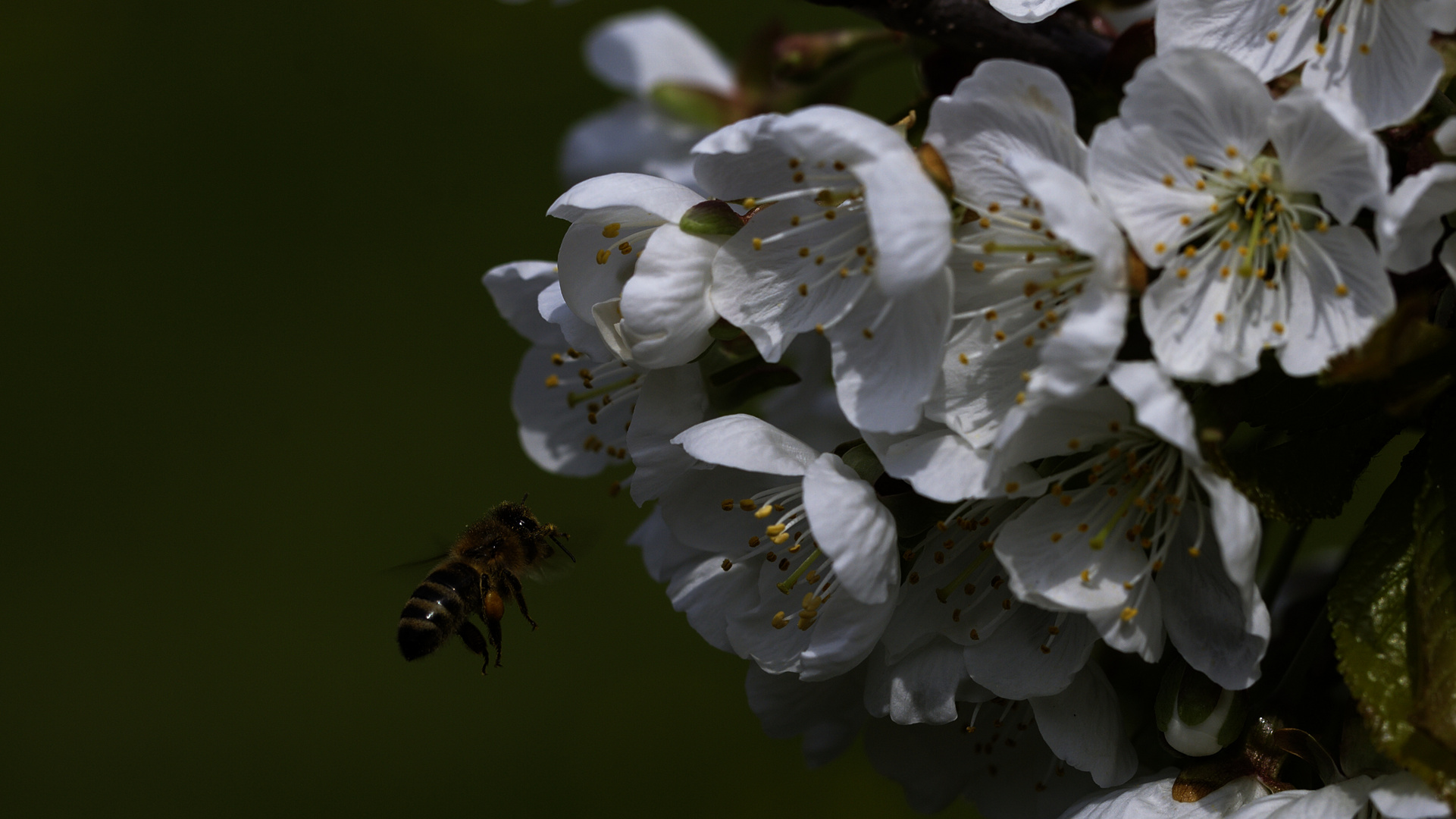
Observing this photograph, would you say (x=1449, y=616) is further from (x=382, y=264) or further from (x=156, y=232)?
(x=156, y=232)

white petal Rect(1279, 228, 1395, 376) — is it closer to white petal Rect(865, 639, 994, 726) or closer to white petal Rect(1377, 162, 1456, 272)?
white petal Rect(1377, 162, 1456, 272)


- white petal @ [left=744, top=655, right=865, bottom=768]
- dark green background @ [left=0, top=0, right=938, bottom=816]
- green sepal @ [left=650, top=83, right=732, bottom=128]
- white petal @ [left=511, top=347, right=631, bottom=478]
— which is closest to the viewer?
white petal @ [left=744, top=655, right=865, bottom=768]

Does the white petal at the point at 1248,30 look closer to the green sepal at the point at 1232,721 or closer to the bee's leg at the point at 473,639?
the green sepal at the point at 1232,721

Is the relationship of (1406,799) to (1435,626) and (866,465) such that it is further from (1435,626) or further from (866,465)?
(866,465)

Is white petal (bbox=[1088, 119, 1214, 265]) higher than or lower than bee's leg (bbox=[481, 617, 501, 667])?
higher

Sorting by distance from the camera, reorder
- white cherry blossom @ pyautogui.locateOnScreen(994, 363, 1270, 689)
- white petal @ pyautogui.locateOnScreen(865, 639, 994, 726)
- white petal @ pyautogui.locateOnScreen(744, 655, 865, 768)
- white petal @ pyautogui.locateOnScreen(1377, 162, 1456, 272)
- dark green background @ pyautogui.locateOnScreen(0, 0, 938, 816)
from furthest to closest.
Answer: dark green background @ pyautogui.locateOnScreen(0, 0, 938, 816) → white petal @ pyautogui.locateOnScreen(744, 655, 865, 768) → white petal @ pyautogui.locateOnScreen(865, 639, 994, 726) → white cherry blossom @ pyautogui.locateOnScreen(994, 363, 1270, 689) → white petal @ pyautogui.locateOnScreen(1377, 162, 1456, 272)

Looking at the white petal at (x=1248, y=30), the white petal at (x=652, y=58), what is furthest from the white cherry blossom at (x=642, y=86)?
the white petal at (x=1248, y=30)

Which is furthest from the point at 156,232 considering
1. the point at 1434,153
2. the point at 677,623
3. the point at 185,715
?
the point at 1434,153

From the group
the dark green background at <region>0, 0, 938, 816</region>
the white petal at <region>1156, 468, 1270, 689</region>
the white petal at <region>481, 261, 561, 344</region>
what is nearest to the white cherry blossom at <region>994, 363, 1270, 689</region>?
the white petal at <region>1156, 468, 1270, 689</region>
